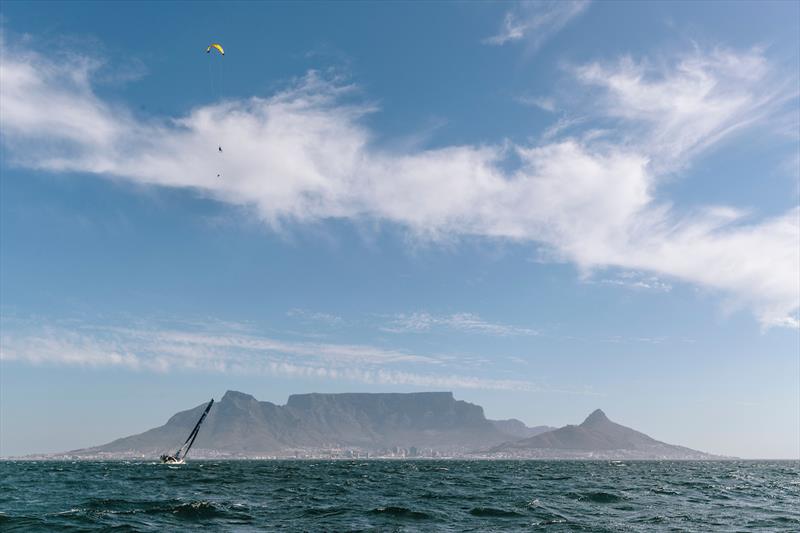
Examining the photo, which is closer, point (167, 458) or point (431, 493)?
point (431, 493)

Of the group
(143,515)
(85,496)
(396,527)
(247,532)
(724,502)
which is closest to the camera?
(247,532)

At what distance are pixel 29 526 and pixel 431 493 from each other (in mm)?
46226

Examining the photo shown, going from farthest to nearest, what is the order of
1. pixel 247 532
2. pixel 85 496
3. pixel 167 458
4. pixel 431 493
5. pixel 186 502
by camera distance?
pixel 167 458 → pixel 431 493 → pixel 85 496 → pixel 186 502 → pixel 247 532

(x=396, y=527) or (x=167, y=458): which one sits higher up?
(x=396, y=527)

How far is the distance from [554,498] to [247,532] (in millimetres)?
40577

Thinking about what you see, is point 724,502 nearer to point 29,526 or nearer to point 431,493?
point 431,493

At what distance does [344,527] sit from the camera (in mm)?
42750

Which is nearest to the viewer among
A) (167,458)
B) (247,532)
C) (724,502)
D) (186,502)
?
(247,532)

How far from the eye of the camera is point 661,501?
6431cm

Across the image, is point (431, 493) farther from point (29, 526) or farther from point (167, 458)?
point (167, 458)

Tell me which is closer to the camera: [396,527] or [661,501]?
[396,527]

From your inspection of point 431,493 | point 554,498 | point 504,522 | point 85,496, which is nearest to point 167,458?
point 85,496

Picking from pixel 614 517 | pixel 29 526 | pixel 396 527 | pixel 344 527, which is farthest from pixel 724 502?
pixel 29 526

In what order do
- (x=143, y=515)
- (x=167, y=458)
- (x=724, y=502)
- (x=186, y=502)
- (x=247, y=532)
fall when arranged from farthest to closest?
(x=167, y=458) < (x=724, y=502) < (x=186, y=502) < (x=143, y=515) < (x=247, y=532)
